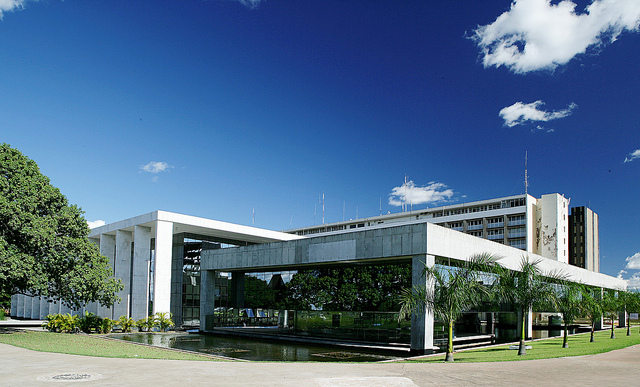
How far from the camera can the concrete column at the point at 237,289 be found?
42616mm

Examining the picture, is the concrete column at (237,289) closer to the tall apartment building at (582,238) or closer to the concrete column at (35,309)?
the concrete column at (35,309)

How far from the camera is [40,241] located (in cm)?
2844

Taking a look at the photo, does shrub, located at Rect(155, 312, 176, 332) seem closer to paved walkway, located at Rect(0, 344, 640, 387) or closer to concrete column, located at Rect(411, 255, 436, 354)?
paved walkway, located at Rect(0, 344, 640, 387)

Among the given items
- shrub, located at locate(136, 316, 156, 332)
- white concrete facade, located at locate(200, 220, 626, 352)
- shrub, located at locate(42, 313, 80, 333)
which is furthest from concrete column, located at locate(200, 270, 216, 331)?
shrub, located at locate(42, 313, 80, 333)

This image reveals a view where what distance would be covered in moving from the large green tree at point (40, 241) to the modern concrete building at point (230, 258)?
7927 millimetres

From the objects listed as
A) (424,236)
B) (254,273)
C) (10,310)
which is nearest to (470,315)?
(424,236)

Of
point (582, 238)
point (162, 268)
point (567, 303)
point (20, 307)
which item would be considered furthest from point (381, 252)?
point (582, 238)

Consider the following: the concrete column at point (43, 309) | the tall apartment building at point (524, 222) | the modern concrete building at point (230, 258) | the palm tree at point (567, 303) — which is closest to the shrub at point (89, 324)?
the modern concrete building at point (230, 258)

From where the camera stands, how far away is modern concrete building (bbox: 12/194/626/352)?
82.8 ft

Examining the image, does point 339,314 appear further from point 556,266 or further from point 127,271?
point 127,271

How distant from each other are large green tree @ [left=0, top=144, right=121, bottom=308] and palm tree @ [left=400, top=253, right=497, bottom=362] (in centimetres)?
2086

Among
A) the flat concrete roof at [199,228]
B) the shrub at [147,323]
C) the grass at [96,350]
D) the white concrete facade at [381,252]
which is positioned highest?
the flat concrete roof at [199,228]

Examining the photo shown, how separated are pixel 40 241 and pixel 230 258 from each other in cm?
1268

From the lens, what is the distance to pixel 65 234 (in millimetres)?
31047
